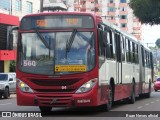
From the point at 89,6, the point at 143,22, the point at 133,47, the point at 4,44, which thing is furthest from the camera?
the point at 89,6

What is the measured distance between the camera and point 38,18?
16.0 meters

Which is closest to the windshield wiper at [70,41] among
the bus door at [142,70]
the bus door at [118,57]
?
the bus door at [118,57]

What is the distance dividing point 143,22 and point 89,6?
80.1 m

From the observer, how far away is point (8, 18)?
47.2 m

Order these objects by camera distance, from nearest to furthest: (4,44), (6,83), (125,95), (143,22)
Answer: (125,95) < (6,83) < (4,44) < (143,22)

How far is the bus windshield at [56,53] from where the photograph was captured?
15.3 m

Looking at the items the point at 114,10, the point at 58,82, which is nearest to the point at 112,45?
the point at 58,82

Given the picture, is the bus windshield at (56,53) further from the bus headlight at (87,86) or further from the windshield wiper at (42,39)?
the bus headlight at (87,86)

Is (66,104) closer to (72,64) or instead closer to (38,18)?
(72,64)

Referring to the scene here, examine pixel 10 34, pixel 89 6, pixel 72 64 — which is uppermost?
pixel 89 6

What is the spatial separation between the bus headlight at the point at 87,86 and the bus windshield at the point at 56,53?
39 cm

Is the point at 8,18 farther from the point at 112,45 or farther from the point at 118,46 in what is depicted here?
the point at 112,45

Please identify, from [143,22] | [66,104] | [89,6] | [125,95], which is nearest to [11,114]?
[66,104]

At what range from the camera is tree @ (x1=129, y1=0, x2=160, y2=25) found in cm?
4809
